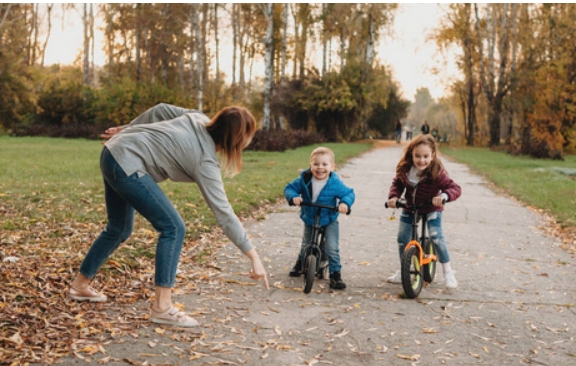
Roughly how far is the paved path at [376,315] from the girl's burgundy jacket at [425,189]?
0.88 meters

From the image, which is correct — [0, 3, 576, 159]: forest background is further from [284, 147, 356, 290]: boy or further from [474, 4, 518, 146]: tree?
[284, 147, 356, 290]: boy

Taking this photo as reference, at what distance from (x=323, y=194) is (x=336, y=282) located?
85cm

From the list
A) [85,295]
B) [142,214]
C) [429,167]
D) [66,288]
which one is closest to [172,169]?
[142,214]

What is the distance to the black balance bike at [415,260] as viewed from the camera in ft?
18.6

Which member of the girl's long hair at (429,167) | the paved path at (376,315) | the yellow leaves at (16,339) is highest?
the girl's long hair at (429,167)

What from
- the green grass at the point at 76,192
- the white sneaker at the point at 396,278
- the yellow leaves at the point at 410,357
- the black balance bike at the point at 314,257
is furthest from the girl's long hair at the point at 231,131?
the green grass at the point at 76,192

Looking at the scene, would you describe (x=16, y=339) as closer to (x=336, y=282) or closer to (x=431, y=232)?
(x=336, y=282)

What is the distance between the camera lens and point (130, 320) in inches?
187

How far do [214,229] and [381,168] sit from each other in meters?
13.7

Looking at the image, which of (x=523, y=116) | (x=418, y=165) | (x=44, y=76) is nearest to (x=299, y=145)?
(x=523, y=116)

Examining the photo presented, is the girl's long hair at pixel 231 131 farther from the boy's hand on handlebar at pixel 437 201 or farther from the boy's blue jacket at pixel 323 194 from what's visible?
the boy's hand on handlebar at pixel 437 201

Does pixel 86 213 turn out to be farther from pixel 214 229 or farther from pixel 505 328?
pixel 505 328

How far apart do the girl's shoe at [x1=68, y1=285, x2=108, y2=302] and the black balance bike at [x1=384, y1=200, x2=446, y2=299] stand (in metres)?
2.59

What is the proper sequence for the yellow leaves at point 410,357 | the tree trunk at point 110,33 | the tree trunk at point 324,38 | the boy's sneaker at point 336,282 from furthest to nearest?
the tree trunk at point 110,33 → the tree trunk at point 324,38 → the boy's sneaker at point 336,282 → the yellow leaves at point 410,357
